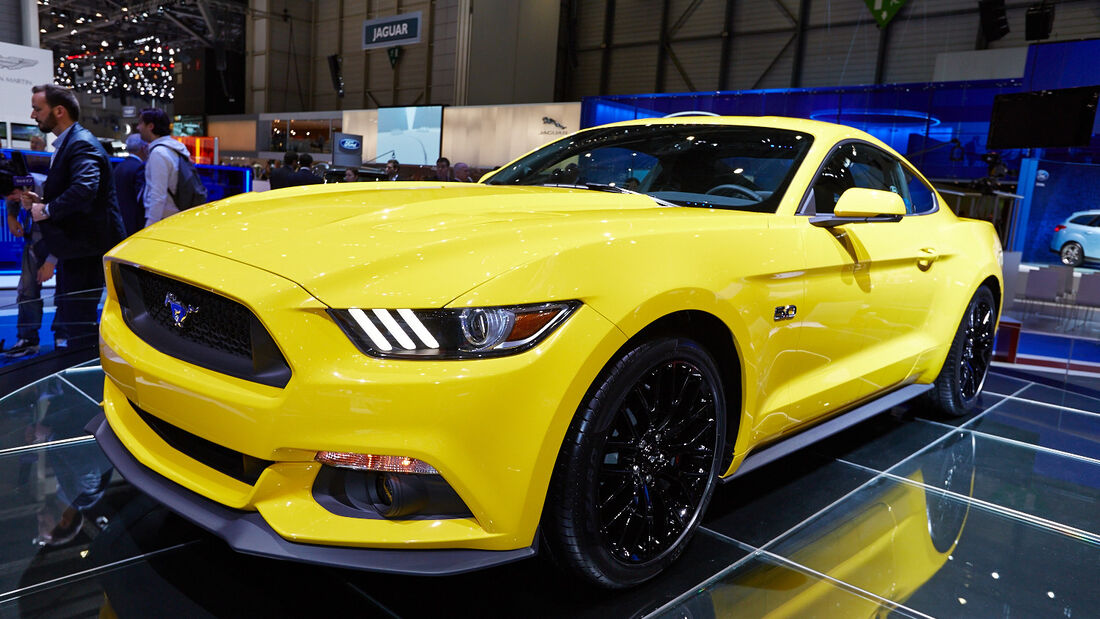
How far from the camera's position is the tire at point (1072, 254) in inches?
427

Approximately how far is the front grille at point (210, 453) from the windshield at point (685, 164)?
5.38ft

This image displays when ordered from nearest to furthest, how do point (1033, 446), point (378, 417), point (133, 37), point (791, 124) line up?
point (378, 417)
point (791, 124)
point (1033, 446)
point (133, 37)

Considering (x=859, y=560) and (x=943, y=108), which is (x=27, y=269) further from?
(x=943, y=108)

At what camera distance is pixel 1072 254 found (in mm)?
11016

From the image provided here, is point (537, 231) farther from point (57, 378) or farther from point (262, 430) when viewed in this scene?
point (57, 378)

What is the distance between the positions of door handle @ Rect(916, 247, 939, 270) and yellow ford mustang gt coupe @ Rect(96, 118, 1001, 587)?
0.68 m

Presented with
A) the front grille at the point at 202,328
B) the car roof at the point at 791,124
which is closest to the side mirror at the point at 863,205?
the car roof at the point at 791,124

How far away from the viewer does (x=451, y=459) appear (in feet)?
5.09

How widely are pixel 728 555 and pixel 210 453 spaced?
1531 mm

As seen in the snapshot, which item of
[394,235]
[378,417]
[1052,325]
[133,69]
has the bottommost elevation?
[1052,325]

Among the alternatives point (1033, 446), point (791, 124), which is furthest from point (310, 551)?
point (1033, 446)

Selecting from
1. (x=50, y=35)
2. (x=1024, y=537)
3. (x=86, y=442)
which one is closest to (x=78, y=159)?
(x=86, y=442)

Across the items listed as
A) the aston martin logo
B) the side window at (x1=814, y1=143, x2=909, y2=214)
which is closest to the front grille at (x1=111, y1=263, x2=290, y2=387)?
the side window at (x1=814, y1=143, x2=909, y2=214)

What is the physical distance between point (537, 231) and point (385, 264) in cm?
39
